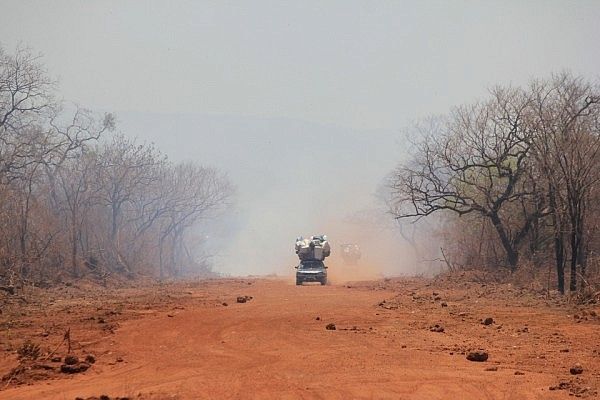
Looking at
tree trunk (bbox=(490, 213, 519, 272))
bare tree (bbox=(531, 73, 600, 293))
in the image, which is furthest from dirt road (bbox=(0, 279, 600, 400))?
tree trunk (bbox=(490, 213, 519, 272))

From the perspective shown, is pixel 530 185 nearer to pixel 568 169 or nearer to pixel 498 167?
pixel 498 167

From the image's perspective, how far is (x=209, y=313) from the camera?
17.4 m

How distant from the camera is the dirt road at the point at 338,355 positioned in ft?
26.2

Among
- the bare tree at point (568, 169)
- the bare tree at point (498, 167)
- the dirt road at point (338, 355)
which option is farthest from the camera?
the bare tree at point (498, 167)

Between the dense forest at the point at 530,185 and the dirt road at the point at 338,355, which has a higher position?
the dense forest at the point at 530,185

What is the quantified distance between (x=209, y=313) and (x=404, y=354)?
326 inches

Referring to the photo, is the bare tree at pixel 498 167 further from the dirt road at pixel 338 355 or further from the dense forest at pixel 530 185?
the dirt road at pixel 338 355

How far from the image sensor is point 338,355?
34.5ft

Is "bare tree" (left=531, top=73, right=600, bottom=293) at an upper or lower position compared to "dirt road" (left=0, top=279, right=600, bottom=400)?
upper

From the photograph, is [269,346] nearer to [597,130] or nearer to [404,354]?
[404,354]

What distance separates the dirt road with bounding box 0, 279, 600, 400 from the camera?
7977 millimetres

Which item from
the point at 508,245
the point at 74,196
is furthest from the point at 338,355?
the point at 74,196

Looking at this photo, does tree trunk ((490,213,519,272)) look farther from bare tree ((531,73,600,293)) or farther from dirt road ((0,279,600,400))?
dirt road ((0,279,600,400))

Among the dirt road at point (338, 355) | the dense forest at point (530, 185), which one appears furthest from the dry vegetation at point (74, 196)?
the dense forest at point (530, 185)
